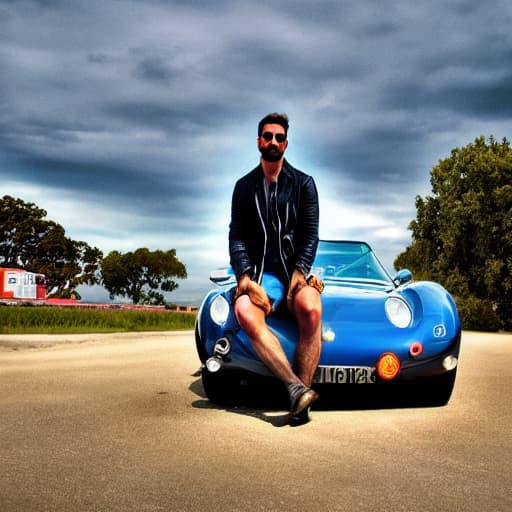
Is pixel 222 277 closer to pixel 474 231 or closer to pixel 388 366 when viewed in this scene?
pixel 388 366

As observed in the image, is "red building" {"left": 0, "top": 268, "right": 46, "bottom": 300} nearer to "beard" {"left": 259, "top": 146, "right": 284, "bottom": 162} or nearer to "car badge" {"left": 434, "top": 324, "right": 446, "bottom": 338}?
"beard" {"left": 259, "top": 146, "right": 284, "bottom": 162}

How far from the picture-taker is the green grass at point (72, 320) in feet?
70.8

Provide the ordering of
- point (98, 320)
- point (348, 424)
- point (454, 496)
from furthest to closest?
1. point (98, 320)
2. point (348, 424)
3. point (454, 496)

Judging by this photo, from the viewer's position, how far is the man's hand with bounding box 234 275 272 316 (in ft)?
16.6

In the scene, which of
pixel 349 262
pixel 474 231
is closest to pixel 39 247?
pixel 474 231

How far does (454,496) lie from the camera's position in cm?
309

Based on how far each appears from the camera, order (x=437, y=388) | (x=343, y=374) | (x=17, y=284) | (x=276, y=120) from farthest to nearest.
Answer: (x=17, y=284)
(x=437, y=388)
(x=276, y=120)
(x=343, y=374)

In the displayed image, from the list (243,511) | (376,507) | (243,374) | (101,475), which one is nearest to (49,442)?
(101,475)

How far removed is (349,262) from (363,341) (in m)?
1.41

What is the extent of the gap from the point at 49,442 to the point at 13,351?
9402 millimetres

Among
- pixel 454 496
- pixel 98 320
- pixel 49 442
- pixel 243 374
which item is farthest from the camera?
pixel 98 320

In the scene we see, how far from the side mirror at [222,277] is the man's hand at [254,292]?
730 mm

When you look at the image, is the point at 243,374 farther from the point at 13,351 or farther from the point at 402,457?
the point at 13,351

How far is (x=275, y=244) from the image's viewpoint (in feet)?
17.2
